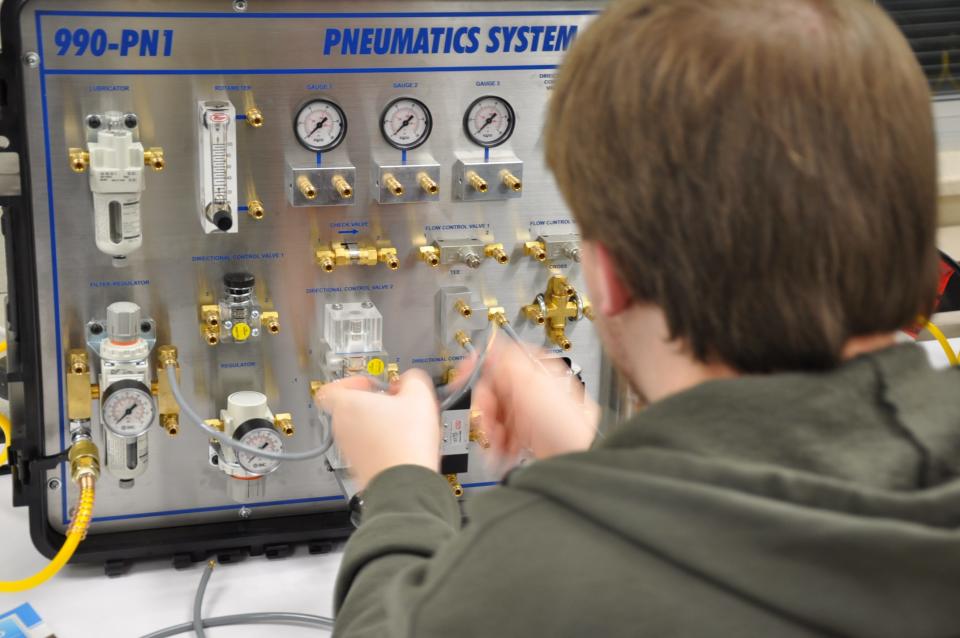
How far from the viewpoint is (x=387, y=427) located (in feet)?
3.46

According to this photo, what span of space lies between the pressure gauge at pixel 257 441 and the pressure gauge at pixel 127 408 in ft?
0.38

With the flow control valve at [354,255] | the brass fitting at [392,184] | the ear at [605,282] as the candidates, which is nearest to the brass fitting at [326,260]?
the flow control valve at [354,255]

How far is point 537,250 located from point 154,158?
0.52 m

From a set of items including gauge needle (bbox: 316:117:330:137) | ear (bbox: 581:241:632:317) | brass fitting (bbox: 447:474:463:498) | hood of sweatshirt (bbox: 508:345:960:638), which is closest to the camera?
hood of sweatshirt (bbox: 508:345:960:638)

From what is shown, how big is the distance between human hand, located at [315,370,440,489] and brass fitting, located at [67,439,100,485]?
40 cm

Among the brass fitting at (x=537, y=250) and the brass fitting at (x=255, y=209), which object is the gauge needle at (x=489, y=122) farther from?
the brass fitting at (x=255, y=209)

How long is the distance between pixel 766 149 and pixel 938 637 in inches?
11.9

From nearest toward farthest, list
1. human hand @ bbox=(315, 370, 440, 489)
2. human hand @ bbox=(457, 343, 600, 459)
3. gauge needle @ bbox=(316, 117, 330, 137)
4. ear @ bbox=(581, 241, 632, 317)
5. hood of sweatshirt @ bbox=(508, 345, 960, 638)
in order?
hood of sweatshirt @ bbox=(508, 345, 960, 638), ear @ bbox=(581, 241, 632, 317), human hand @ bbox=(315, 370, 440, 489), human hand @ bbox=(457, 343, 600, 459), gauge needle @ bbox=(316, 117, 330, 137)

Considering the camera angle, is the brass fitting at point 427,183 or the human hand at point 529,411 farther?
the brass fitting at point 427,183

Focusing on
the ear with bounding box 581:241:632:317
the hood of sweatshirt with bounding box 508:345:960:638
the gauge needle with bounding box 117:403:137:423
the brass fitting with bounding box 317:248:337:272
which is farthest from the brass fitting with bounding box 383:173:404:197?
the hood of sweatshirt with bounding box 508:345:960:638

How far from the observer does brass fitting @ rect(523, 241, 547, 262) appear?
1.47 m

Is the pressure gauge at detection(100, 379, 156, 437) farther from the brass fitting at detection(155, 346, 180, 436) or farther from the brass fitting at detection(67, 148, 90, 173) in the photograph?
the brass fitting at detection(67, 148, 90, 173)

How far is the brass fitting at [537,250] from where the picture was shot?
4.82 ft

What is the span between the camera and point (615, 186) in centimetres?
70
